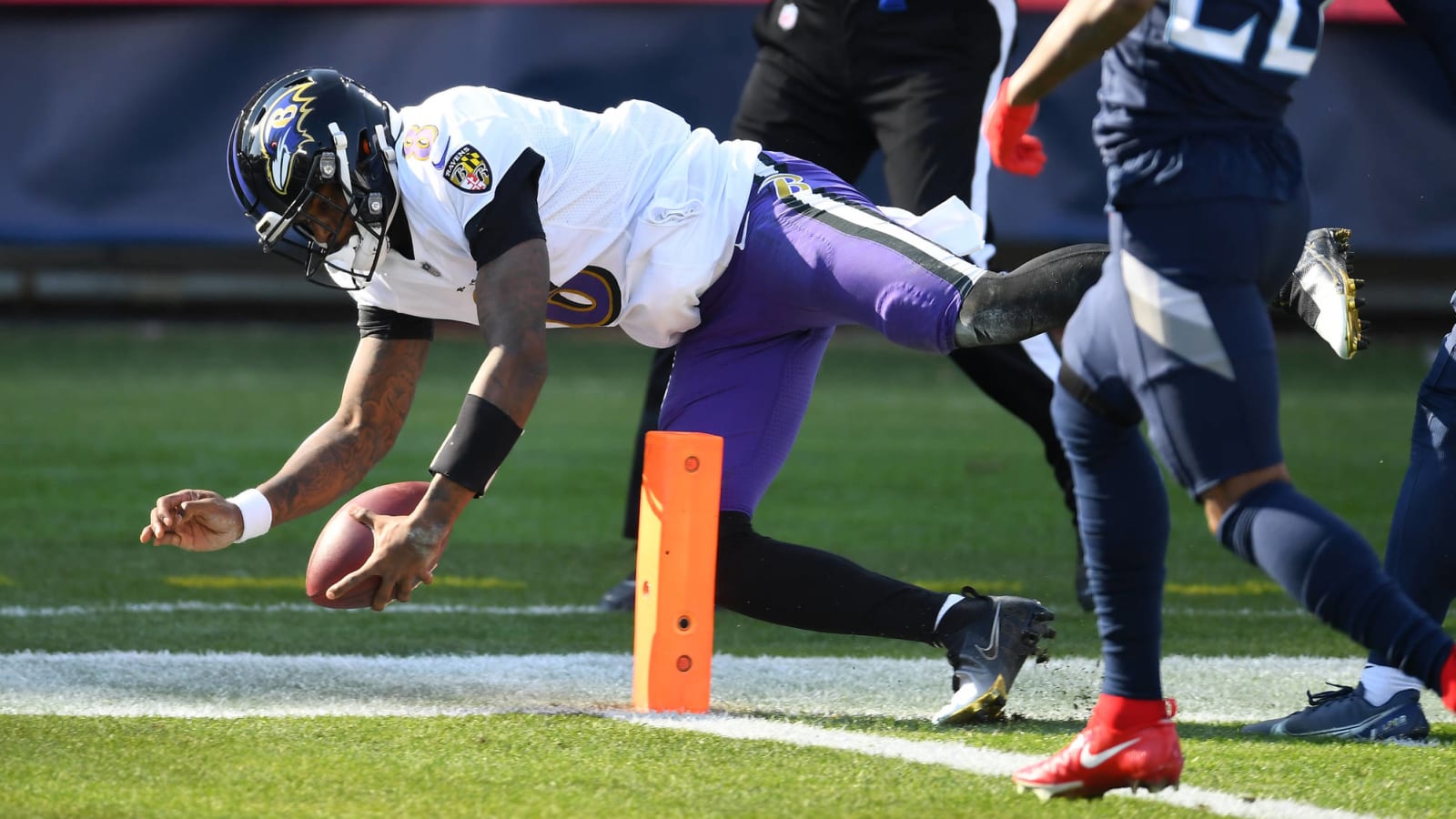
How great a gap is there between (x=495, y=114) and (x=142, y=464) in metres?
4.41

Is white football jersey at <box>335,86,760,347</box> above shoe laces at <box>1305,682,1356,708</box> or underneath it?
above

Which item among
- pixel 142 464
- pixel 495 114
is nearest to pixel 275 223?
pixel 495 114

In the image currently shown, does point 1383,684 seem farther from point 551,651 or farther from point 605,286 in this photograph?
point 551,651

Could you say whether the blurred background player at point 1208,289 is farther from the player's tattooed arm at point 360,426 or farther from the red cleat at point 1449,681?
the player's tattooed arm at point 360,426

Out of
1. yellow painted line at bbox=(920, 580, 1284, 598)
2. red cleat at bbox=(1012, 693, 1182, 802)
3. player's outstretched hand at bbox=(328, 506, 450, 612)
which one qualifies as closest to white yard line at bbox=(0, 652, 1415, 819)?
red cleat at bbox=(1012, 693, 1182, 802)

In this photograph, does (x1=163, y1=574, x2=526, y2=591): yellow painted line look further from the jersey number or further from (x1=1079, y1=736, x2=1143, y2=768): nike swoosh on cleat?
the jersey number

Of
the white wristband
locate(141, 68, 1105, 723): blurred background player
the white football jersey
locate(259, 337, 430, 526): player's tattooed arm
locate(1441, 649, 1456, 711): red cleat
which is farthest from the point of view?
locate(259, 337, 430, 526): player's tattooed arm

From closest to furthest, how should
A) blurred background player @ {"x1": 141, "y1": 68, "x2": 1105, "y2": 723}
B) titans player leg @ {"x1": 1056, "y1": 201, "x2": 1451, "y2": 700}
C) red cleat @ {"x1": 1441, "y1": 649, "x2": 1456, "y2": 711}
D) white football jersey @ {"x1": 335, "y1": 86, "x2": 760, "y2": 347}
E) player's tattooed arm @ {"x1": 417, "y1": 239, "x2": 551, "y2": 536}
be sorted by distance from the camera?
red cleat @ {"x1": 1441, "y1": 649, "x2": 1456, "y2": 711}
titans player leg @ {"x1": 1056, "y1": 201, "x2": 1451, "y2": 700}
player's tattooed arm @ {"x1": 417, "y1": 239, "x2": 551, "y2": 536}
blurred background player @ {"x1": 141, "y1": 68, "x2": 1105, "y2": 723}
white football jersey @ {"x1": 335, "y1": 86, "x2": 760, "y2": 347}

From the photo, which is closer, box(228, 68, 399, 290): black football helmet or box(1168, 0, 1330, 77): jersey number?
box(1168, 0, 1330, 77): jersey number

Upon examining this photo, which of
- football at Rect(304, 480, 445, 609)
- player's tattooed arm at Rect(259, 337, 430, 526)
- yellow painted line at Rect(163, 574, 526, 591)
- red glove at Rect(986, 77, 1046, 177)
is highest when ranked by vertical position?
red glove at Rect(986, 77, 1046, 177)

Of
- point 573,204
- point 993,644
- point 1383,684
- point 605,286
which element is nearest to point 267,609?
point 605,286

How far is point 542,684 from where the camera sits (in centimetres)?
351

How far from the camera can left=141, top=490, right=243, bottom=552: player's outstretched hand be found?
3197 millimetres

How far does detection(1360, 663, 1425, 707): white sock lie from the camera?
3074mm
